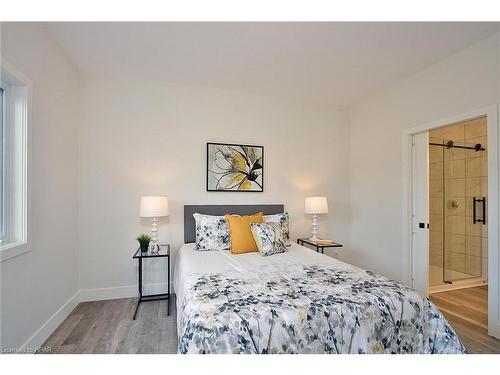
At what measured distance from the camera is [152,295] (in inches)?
119

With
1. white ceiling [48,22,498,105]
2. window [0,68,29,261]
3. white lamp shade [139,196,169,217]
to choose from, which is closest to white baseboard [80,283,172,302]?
white lamp shade [139,196,169,217]

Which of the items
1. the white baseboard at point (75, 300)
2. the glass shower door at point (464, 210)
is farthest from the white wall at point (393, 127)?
the white baseboard at point (75, 300)

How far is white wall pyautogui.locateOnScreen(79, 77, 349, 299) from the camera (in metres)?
2.95

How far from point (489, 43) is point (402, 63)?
0.68 meters

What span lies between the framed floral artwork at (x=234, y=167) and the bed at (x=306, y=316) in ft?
5.18

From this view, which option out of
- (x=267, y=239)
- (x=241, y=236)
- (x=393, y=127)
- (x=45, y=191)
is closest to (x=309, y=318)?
(x=267, y=239)

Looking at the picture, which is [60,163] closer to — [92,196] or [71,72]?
[92,196]

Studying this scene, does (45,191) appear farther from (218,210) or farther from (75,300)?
(218,210)

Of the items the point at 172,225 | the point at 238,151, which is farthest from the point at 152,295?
the point at 238,151

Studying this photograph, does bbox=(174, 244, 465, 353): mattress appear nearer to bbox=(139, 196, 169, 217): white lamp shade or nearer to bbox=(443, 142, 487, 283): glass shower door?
bbox=(139, 196, 169, 217): white lamp shade

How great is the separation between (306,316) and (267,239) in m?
1.26

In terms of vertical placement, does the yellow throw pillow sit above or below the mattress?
above
